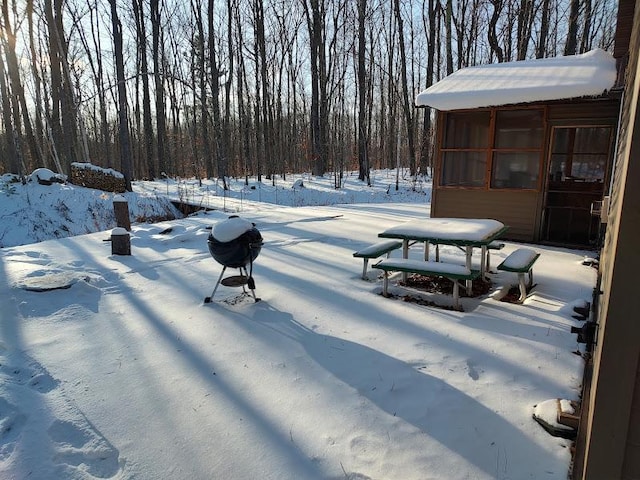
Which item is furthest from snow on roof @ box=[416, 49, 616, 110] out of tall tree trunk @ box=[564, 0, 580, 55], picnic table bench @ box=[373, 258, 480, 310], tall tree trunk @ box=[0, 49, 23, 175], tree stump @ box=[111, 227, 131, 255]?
tall tree trunk @ box=[0, 49, 23, 175]

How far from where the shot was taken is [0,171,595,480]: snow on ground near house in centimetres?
219

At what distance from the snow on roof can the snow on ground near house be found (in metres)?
3.02

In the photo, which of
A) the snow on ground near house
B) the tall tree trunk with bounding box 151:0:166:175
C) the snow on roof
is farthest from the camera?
the tall tree trunk with bounding box 151:0:166:175

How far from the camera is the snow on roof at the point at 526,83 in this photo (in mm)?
6426

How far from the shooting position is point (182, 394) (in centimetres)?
279

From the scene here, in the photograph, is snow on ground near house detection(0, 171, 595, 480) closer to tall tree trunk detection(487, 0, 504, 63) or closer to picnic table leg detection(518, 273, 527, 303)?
picnic table leg detection(518, 273, 527, 303)

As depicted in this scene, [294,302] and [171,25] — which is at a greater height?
[171,25]

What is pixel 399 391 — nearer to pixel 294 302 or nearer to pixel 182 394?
pixel 182 394

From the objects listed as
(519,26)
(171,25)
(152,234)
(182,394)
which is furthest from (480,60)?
(182,394)

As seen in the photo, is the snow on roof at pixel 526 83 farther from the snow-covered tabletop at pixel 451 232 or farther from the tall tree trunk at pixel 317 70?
the tall tree trunk at pixel 317 70

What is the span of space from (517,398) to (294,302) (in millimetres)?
2389

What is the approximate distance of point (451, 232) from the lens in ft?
15.4

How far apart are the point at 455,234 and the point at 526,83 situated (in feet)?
13.6

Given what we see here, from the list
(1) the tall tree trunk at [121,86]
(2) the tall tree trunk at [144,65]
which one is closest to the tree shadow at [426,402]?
(1) the tall tree trunk at [121,86]
